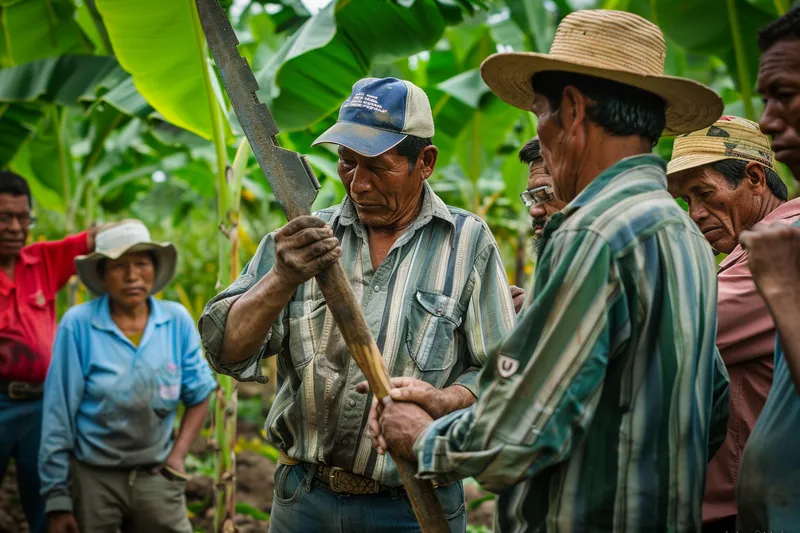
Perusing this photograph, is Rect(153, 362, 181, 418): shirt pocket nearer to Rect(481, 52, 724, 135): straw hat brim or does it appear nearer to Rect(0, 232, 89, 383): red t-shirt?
Rect(0, 232, 89, 383): red t-shirt

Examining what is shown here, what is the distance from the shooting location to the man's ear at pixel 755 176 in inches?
111

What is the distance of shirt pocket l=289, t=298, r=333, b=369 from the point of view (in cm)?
266

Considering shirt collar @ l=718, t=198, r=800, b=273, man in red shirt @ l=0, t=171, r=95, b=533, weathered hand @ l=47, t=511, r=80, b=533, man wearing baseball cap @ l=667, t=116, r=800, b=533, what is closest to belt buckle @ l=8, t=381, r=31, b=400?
man in red shirt @ l=0, t=171, r=95, b=533

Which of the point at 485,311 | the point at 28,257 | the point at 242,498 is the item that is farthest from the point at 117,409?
the point at 242,498

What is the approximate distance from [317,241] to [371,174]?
476 mm

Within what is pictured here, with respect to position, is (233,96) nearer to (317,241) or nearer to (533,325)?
(317,241)

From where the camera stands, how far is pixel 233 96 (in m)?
2.34

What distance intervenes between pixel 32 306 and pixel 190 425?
116cm

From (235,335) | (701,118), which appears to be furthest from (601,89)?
(235,335)

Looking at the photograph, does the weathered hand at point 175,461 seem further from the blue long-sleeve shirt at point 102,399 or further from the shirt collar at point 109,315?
the shirt collar at point 109,315

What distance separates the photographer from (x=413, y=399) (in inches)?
87.2

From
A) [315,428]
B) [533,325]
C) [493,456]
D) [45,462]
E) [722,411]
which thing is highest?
[533,325]

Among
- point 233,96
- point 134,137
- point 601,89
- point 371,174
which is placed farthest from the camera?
point 134,137

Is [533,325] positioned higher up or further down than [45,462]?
higher up
